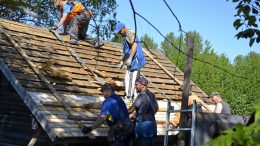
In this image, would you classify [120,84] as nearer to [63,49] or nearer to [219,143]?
[63,49]

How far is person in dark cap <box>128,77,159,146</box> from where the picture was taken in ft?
23.5

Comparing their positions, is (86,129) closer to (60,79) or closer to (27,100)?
(27,100)

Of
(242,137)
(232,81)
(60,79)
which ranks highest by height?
(242,137)

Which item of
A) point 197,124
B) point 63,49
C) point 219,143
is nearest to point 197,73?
point 63,49

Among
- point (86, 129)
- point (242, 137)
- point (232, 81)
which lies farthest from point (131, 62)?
point (232, 81)

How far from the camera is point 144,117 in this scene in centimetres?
720

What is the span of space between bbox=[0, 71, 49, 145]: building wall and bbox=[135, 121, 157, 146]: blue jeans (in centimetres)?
232

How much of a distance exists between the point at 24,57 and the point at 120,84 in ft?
7.05

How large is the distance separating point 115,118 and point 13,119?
322 cm

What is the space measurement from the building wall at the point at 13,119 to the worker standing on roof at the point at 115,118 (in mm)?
2232

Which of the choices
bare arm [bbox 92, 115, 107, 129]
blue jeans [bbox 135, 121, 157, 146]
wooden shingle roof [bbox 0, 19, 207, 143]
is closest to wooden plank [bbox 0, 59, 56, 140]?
wooden shingle roof [bbox 0, 19, 207, 143]

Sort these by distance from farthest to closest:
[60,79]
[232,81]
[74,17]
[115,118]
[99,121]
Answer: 1. [232,81]
2. [74,17]
3. [60,79]
4. [115,118]
5. [99,121]

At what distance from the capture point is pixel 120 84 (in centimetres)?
938

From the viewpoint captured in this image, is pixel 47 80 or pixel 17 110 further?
pixel 17 110
